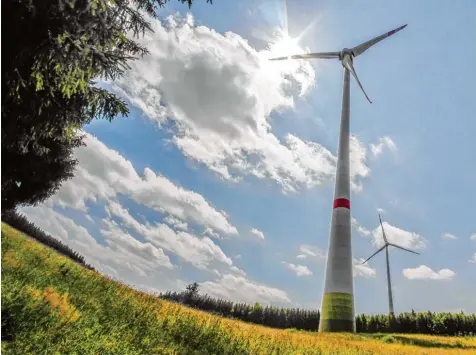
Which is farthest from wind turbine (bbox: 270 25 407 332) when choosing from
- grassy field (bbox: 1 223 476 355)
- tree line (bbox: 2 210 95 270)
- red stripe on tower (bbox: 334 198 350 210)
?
tree line (bbox: 2 210 95 270)

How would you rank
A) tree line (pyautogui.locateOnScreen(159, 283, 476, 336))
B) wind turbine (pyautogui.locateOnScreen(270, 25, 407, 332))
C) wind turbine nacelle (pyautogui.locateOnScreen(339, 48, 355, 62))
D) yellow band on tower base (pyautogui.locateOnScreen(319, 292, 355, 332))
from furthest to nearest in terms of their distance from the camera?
wind turbine nacelle (pyautogui.locateOnScreen(339, 48, 355, 62)) → tree line (pyautogui.locateOnScreen(159, 283, 476, 336)) → wind turbine (pyautogui.locateOnScreen(270, 25, 407, 332)) → yellow band on tower base (pyautogui.locateOnScreen(319, 292, 355, 332))

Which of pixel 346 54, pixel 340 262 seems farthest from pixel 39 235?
pixel 346 54

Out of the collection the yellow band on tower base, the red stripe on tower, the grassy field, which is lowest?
the grassy field

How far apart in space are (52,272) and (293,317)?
3310 centimetres

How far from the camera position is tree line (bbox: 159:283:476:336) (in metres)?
35.8

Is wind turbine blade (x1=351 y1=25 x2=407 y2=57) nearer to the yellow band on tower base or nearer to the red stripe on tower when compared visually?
the red stripe on tower

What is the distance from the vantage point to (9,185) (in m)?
20.8

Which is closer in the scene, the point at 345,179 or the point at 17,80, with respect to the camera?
the point at 17,80

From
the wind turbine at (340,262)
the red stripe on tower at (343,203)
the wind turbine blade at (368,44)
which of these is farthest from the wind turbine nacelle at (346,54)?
the red stripe on tower at (343,203)

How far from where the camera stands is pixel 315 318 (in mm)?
39688

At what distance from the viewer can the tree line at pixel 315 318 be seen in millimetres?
35844

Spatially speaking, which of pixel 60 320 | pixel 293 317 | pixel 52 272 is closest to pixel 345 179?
pixel 293 317

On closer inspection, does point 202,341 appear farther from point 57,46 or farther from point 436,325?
point 436,325

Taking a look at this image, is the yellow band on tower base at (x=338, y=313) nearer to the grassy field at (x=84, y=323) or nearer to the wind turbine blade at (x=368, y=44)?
the grassy field at (x=84, y=323)
